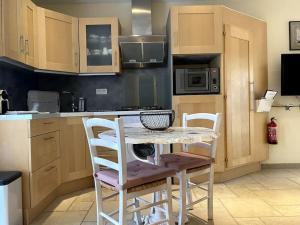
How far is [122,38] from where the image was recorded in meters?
3.54

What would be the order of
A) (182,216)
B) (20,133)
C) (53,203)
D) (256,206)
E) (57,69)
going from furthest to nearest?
(57,69)
(53,203)
(256,206)
(20,133)
(182,216)

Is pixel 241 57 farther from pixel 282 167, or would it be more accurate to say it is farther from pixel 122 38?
pixel 282 167

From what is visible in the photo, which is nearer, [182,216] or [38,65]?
[182,216]

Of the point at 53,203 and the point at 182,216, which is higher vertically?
the point at 182,216

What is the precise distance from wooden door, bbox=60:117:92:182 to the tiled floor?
0.22 metres

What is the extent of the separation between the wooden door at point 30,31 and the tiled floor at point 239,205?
151 centimetres

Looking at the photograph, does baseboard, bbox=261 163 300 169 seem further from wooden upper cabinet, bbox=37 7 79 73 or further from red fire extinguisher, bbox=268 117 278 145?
wooden upper cabinet, bbox=37 7 79 73

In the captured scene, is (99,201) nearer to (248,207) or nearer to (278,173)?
(248,207)

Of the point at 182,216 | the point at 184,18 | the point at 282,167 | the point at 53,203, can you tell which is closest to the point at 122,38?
the point at 184,18

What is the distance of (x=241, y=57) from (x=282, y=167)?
1764 mm

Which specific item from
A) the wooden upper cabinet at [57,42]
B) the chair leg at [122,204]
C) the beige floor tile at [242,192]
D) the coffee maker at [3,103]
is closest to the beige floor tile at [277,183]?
the beige floor tile at [242,192]

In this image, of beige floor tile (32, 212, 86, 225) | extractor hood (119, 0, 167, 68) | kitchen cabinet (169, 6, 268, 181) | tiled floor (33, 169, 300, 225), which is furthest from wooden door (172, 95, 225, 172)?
beige floor tile (32, 212, 86, 225)

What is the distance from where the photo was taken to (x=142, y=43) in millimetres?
3592

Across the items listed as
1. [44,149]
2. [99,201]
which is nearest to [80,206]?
[44,149]
